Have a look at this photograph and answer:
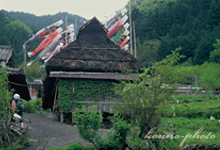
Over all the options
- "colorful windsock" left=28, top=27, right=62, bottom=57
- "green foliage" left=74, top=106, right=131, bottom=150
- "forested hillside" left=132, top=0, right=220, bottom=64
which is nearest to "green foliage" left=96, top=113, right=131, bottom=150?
"green foliage" left=74, top=106, right=131, bottom=150

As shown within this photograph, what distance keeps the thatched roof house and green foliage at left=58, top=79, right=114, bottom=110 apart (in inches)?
20.3

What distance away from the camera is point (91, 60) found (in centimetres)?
1415

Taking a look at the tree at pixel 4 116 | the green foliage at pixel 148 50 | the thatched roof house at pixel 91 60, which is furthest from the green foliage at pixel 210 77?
the tree at pixel 4 116

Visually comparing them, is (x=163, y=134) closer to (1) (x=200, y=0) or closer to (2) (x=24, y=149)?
(2) (x=24, y=149)

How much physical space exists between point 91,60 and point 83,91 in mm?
2043

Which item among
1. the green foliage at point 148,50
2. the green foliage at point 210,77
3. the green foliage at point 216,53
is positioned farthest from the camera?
the green foliage at point 148,50

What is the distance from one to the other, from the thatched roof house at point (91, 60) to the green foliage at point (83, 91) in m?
0.52

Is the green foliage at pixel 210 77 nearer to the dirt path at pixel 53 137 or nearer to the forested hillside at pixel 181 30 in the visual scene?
the forested hillside at pixel 181 30

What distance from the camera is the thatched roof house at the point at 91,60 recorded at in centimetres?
1330

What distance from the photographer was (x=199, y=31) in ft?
144

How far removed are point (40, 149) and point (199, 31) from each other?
4246 cm

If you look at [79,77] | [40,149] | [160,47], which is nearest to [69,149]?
[40,149]

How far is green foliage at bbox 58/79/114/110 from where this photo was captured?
1326 cm

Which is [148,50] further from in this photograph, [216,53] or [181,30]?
[216,53]
